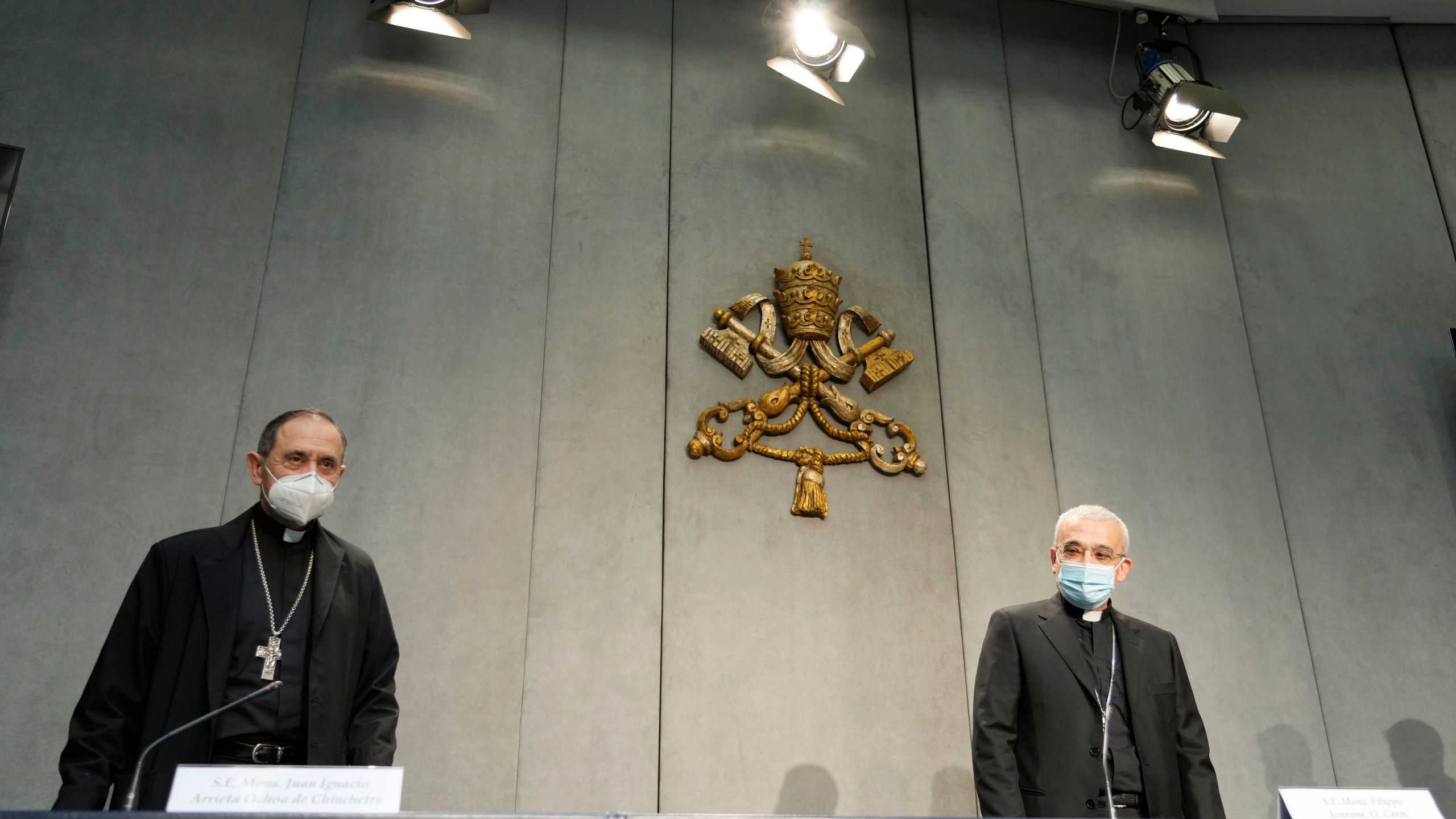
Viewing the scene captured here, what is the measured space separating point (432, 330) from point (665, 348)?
2.70 ft

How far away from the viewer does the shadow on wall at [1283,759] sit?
3.78 metres

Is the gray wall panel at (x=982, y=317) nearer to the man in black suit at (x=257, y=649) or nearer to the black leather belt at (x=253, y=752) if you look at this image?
the man in black suit at (x=257, y=649)

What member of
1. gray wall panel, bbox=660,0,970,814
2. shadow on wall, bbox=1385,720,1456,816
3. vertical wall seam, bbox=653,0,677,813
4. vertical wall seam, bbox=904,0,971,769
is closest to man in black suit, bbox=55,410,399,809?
vertical wall seam, bbox=653,0,677,813

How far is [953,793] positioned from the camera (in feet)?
11.7

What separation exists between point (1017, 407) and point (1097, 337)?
20.4 inches

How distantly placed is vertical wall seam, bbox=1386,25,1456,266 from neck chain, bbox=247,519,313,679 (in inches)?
190

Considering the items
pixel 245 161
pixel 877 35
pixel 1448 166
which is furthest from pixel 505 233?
pixel 1448 166

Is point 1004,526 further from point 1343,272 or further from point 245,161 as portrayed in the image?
point 245,161

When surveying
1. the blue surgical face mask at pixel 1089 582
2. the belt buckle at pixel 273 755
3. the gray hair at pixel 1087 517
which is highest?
the gray hair at pixel 1087 517

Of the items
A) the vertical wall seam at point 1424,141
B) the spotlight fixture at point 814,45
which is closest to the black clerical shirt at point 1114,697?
the spotlight fixture at point 814,45

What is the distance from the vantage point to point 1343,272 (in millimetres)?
4605

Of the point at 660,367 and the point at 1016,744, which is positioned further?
the point at 660,367

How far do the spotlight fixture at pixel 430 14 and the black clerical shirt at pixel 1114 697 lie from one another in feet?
9.32

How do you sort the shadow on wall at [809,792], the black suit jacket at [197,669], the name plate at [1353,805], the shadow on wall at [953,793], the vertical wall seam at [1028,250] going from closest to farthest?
the name plate at [1353,805]
the black suit jacket at [197,669]
the shadow on wall at [809,792]
the shadow on wall at [953,793]
the vertical wall seam at [1028,250]
